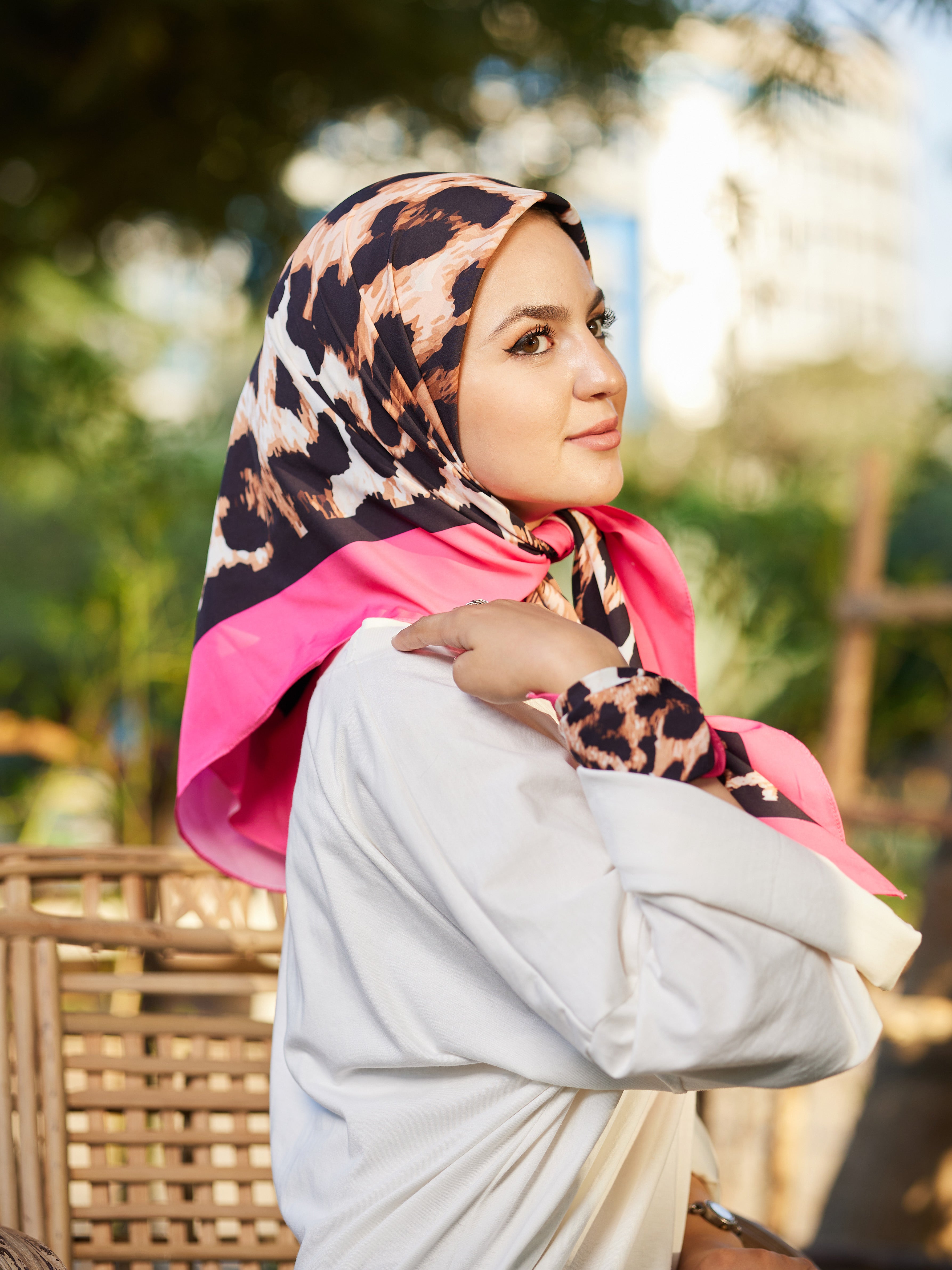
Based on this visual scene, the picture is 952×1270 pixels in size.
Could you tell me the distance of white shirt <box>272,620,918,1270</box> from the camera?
656mm

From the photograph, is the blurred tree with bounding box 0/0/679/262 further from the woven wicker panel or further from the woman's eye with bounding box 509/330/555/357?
the woven wicker panel

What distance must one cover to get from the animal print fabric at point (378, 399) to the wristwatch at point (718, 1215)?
0.54 m

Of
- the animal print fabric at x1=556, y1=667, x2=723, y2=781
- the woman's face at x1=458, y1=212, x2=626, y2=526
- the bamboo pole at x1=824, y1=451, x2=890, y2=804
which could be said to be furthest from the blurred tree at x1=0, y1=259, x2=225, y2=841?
the animal print fabric at x1=556, y1=667, x2=723, y2=781

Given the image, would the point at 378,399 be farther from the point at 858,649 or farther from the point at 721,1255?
the point at 858,649

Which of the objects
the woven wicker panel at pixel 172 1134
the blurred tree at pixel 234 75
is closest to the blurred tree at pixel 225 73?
the blurred tree at pixel 234 75

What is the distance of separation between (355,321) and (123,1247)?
1006 mm

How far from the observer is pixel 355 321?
89cm

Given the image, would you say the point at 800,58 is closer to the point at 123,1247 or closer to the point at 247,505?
the point at 247,505

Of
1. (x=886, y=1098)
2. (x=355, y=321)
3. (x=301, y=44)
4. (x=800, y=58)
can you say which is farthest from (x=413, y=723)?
(x=301, y=44)

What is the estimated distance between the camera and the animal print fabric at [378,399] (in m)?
0.86

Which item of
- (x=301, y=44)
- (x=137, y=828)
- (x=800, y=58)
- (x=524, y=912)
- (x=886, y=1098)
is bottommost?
(x=886, y=1098)

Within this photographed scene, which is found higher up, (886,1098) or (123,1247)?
(123,1247)

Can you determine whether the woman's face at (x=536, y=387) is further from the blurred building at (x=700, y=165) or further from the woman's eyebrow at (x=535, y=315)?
the blurred building at (x=700, y=165)

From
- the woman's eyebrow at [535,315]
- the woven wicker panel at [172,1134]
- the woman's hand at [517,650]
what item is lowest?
the woven wicker panel at [172,1134]
